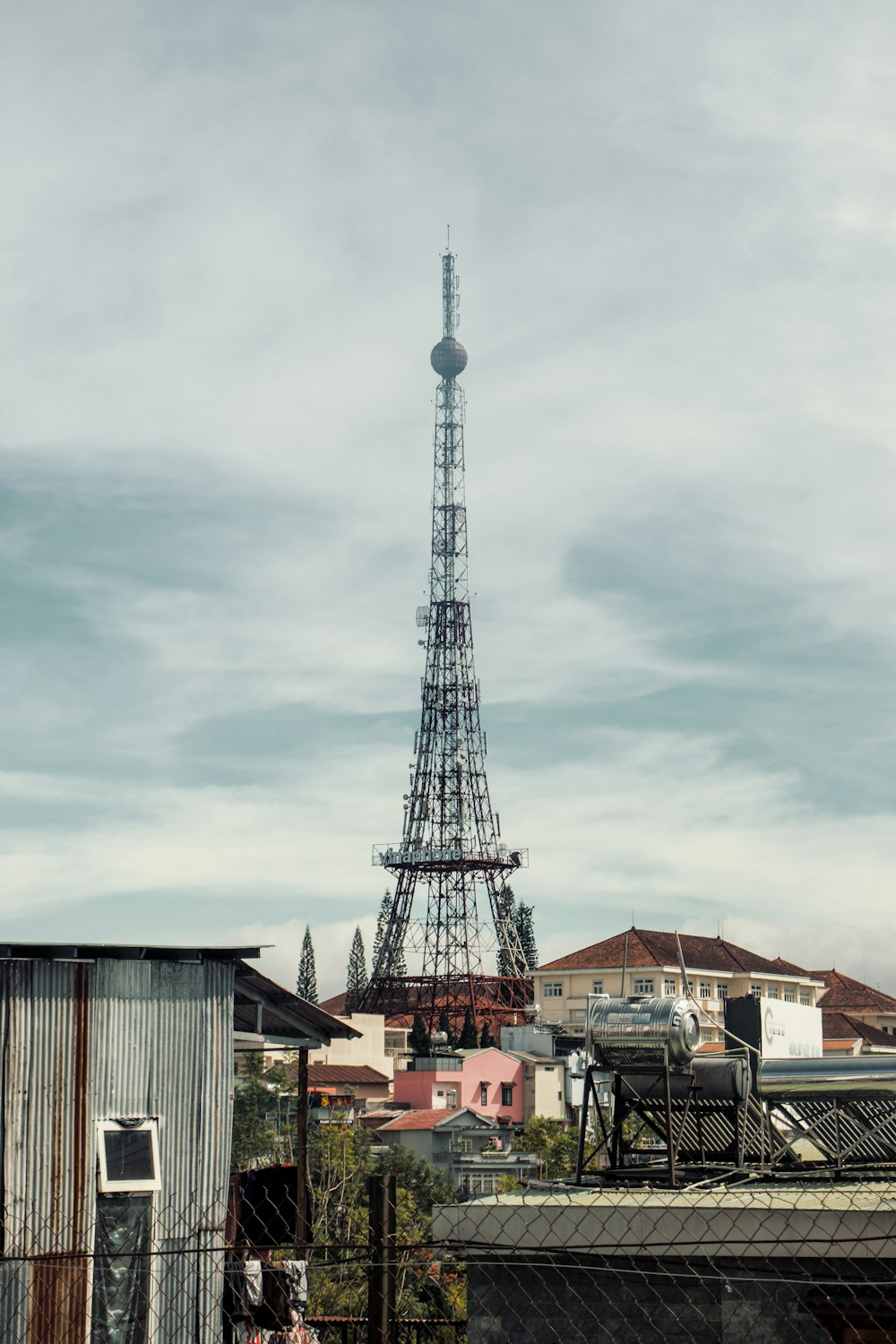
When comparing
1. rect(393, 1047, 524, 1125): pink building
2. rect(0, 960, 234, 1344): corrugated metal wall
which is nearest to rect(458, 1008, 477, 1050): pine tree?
rect(393, 1047, 524, 1125): pink building

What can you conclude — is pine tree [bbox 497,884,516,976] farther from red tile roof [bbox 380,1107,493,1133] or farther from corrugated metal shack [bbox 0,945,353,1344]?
corrugated metal shack [bbox 0,945,353,1344]

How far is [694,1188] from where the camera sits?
39.0 ft

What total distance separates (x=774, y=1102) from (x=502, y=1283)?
14.7ft

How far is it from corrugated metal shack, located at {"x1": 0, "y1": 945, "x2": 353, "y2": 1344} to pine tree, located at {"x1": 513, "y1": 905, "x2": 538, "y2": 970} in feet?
367

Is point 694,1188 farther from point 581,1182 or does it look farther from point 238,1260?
point 238,1260

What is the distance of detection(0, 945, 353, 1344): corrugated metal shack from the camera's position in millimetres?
16188

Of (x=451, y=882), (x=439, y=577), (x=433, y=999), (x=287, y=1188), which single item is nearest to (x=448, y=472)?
(x=439, y=577)

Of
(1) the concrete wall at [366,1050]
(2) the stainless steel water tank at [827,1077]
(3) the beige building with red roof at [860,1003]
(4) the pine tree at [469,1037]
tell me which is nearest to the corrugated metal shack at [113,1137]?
(2) the stainless steel water tank at [827,1077]

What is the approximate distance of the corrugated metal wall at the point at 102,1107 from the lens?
16.2 meters

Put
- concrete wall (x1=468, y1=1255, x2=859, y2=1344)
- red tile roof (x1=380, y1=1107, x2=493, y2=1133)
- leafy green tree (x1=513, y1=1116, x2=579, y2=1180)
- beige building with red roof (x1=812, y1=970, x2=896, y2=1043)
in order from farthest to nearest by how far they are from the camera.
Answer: beige building with red roof (x1=812, y1=970, x2=896, y2=1043)
red tile roof (x1=380, y1=1107, x2=493, y2=1133)
leafy green tree (x1=513, y1=1116, x2=579, y2=1180)
concrete wall (x1=468, y1=1255, x2=859, y2=1344)

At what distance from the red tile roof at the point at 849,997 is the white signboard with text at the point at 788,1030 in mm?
108610

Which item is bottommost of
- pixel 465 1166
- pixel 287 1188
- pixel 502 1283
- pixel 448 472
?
pixel 465 1166

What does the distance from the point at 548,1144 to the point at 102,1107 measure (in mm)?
51755

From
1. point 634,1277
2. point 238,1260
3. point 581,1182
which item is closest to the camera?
point 634,1277
